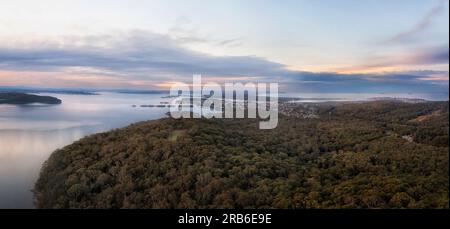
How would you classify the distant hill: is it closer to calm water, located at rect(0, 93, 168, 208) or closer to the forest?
calm water, located at rect(0, 93, 168, 208)

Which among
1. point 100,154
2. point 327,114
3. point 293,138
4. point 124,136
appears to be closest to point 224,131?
point 293,138

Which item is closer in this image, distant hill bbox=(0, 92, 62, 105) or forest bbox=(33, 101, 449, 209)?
forest bbox=(33, 101, 449, 209)

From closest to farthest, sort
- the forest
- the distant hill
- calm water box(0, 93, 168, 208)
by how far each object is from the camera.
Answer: the forest, calm water box(0, 93, 168, 208), the distant hill

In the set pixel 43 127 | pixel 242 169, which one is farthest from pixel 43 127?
pixel 242 169

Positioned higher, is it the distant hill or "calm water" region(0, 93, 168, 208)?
the distant hill

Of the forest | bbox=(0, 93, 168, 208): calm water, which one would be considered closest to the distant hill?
bbox=(0, 93, 168, 208): calm water
